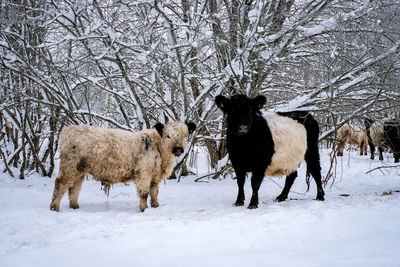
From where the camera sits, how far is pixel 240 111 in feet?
16.2

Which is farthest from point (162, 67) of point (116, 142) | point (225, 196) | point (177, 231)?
point (177, 231)

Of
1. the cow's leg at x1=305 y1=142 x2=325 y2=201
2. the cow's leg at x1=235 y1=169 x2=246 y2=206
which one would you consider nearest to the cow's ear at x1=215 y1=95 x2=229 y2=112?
the cow's leg at x1=235 y1=169 x2=246 y2=206

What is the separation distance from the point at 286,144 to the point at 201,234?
2.94 metres

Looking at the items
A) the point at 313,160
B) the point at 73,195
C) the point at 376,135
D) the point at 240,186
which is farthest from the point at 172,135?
the point at 376,135

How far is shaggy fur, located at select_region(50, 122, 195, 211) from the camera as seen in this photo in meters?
4.58

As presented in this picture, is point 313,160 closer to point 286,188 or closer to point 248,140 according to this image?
point 286,188

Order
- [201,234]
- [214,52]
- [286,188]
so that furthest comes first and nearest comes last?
[214,52] < [286,188] < [201,234]

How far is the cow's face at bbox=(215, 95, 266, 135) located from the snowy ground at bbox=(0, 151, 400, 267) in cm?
131

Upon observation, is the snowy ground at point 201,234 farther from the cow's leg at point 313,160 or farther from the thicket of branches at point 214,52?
the thicket of branches at point 214,52

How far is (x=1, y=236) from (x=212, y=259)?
2.33m

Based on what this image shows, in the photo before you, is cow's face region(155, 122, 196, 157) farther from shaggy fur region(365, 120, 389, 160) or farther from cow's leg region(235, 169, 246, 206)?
shaggy fur region(365, 120, 389, 160)

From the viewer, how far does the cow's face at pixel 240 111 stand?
479cm

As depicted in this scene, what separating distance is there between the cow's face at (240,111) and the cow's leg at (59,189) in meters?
2.84

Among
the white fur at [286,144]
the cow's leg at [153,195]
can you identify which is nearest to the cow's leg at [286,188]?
the white fur at [286,144]
